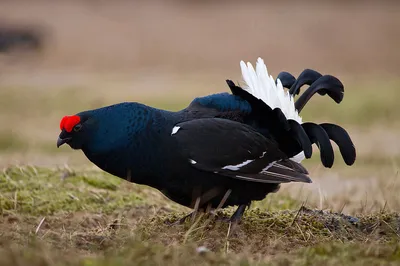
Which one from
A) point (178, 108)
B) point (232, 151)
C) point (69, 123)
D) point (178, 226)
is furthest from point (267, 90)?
point (178, 108)

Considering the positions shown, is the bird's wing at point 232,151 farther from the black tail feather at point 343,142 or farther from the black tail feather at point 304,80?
the black tail feather at point 304,80

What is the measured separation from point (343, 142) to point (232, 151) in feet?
2.80

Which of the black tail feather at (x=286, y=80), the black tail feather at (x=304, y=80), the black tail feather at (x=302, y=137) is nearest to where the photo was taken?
the black tail feather at (x=302, y=137)

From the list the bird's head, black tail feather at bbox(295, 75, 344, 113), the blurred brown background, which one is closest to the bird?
the bird's head

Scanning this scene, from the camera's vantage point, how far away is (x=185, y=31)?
2905 centimetres

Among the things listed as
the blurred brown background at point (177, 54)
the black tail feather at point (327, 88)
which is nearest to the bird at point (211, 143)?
the black tail feather at point (327, 88)

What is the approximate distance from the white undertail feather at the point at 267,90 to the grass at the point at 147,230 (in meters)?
0.69

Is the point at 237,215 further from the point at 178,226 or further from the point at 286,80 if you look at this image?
the point at 286,80

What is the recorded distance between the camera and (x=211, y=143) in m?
5.23

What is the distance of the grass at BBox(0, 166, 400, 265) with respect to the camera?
13.6 feet

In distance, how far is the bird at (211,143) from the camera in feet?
16.7

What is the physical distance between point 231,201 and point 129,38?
23684 millimetres

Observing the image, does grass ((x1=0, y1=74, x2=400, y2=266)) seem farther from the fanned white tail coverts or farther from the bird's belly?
the fanned white tail coverts

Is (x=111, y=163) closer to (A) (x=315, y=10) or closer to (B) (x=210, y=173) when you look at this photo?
(B) (x=210, y=173)
